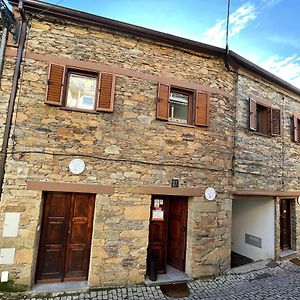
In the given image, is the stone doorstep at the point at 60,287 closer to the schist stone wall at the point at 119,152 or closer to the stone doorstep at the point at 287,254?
the schist stone wall at the point at 119,152

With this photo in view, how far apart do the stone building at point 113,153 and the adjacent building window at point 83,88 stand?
0.03m

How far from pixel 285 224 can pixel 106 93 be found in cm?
843

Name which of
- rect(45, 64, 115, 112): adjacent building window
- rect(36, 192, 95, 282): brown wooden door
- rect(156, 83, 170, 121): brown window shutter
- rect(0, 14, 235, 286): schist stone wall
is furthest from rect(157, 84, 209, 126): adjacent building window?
rect(36, 192, 95, 282): brown wooden door

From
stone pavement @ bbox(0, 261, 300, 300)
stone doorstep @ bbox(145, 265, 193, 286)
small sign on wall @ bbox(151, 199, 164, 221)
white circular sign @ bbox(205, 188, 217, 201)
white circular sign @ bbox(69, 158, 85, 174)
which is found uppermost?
white circular sign @ bbox(69, 158, 85, 174)

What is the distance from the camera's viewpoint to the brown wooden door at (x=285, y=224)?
9102 millimetres

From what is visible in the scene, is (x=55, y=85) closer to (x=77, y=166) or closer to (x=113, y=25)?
(x=77, y=166)

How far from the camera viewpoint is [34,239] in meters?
5.37

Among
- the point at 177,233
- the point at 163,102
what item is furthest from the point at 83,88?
the point at 177,233

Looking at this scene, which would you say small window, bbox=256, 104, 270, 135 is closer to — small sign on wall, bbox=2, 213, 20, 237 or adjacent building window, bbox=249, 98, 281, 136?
adjacent building window, bbox=249, 98, 281, 136

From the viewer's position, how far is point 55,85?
5.81 metres

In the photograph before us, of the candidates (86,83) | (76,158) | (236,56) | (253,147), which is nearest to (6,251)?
(76,158)

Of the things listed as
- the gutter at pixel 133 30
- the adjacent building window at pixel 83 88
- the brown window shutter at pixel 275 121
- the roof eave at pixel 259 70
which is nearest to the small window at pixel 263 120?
the brown window shutter at pixel 275 121

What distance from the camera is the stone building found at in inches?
219

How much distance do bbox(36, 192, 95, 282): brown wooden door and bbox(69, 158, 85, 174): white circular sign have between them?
0.63 m
